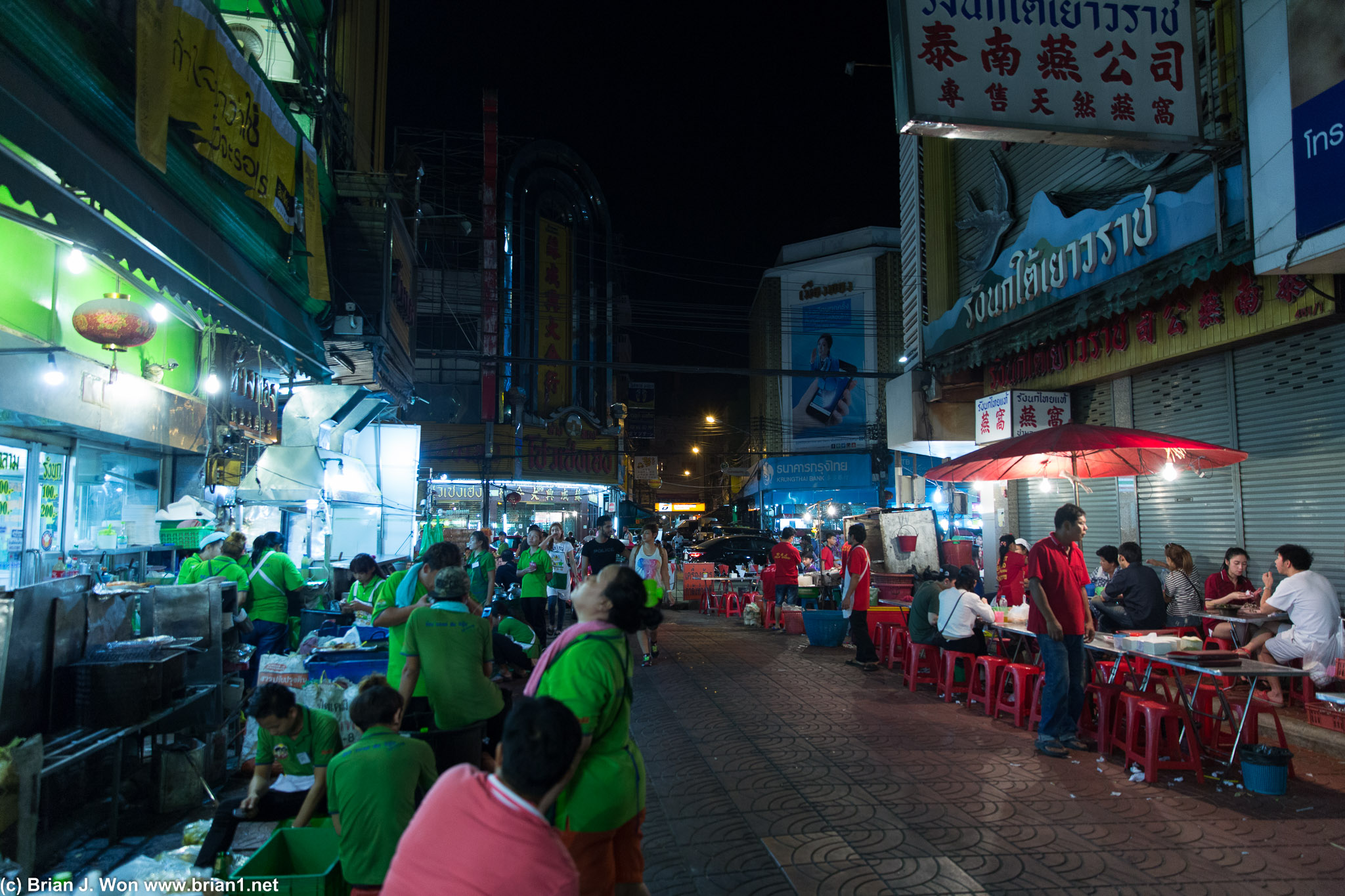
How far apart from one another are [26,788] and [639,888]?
348 centimetres

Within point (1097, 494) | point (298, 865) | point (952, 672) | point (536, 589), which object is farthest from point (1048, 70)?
point (536, 589)

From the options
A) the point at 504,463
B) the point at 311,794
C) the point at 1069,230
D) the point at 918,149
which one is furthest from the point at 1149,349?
the point at 504,463

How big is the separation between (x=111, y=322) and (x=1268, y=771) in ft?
33.5

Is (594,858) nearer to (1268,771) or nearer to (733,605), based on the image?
(1268,771)

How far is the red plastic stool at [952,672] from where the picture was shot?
8.42 m

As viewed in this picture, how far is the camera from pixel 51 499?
28.7 ft

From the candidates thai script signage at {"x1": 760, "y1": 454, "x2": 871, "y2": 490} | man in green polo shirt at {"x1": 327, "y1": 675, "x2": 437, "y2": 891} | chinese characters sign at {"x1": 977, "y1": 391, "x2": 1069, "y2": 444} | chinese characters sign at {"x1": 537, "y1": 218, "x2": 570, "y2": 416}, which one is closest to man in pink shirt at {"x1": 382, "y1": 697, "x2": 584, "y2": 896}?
man in green polo shirt at {"x1": 327, "y1": 675, "x2": 437, "y2": 891}

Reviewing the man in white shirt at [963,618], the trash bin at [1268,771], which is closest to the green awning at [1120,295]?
the man in white shirt at [963,618]

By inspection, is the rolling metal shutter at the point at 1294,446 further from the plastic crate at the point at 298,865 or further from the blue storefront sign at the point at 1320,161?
the plastic crate at the point at 298,865

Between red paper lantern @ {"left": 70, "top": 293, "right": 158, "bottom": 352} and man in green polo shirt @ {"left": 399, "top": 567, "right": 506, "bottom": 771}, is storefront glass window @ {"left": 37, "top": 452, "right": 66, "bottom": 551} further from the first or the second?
man in green polo shirt @ {"left": 399, "top": 567, "right": 506, "bottom": 771}

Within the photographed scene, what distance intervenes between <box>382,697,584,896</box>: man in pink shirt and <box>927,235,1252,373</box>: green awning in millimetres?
8808

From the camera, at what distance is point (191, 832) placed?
449 centimetres

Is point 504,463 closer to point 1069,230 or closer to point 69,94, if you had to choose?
point 1069,230

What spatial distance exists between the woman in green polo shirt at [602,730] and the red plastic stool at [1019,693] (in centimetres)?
540
